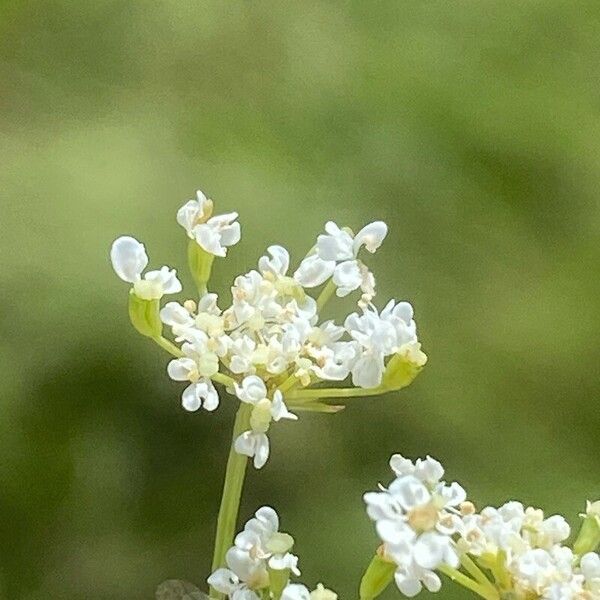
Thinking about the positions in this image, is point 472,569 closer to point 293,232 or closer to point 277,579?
point 277,579

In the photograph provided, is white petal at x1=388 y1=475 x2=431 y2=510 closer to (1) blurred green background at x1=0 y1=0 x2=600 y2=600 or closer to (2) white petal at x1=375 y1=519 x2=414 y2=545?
(2) white petal at x1=375 y1=519 x2=414 y2=545

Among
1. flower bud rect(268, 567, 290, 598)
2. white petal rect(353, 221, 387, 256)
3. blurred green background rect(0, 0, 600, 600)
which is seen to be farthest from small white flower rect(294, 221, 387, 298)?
blurred green background rect(0, 0, 600, 600)

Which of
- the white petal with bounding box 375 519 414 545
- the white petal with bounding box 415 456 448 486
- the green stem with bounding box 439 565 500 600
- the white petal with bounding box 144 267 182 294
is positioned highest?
the white petal with bounding box 144 267 182 294

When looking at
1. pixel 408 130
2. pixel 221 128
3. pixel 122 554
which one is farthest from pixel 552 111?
pixel 122 554

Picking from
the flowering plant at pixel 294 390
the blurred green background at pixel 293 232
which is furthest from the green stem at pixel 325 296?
the blurred green background at pixel 293 232

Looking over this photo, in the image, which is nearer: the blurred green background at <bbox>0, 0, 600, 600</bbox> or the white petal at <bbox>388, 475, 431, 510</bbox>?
the white petal at <bbox>388, 475, 431, 510</bbox>

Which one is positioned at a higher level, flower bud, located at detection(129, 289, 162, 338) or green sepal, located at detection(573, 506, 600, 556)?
flower bud, located at detection(129, 289, 162, 338)

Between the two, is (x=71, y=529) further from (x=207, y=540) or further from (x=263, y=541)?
(x=263, y=541)
